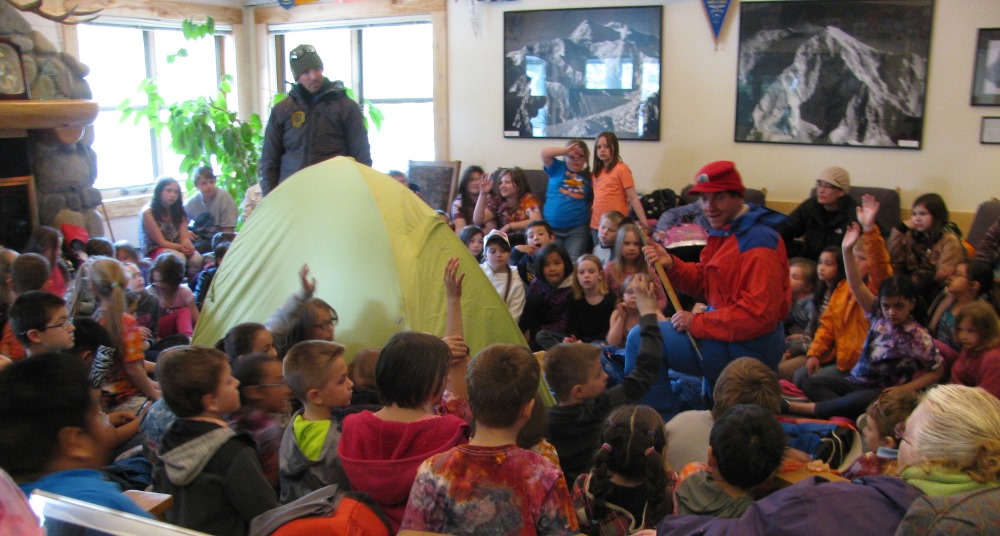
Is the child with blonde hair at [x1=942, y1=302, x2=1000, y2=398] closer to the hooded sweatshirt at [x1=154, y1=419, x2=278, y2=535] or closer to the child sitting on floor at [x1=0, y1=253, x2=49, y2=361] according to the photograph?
the hooded sweatshirt at [x1=154, y1=419, x2=278, y2=535]

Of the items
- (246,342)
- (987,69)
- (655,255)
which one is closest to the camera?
(246,342)

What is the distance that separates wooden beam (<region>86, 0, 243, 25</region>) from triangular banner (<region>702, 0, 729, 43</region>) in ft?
14.8

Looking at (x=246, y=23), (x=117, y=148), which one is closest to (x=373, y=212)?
(x=117, y=148)

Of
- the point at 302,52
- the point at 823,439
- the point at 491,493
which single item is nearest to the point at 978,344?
the point at 823,439

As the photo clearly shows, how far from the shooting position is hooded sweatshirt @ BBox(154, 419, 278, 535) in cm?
188

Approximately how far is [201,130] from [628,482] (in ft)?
19.8

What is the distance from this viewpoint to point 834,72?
5.81m

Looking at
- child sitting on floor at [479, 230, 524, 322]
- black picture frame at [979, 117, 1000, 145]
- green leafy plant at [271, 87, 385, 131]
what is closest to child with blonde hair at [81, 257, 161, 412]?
child sitting on floor at [479, 230, 524, 322]

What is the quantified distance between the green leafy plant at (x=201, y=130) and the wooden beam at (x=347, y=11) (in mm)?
695

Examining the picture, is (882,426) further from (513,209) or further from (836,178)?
(513,209)

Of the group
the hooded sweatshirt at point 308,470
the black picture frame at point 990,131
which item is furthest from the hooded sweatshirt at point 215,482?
the black picture frame at point 990,131

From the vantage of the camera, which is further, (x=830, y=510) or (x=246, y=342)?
(x=246, y=342)

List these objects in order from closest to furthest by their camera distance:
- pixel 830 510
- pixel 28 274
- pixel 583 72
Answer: pixel 830 510 → pixel 28 274 → pixel 583 72

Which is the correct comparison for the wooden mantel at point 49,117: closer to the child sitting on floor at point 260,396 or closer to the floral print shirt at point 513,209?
the floral print shirt at point 513,209
